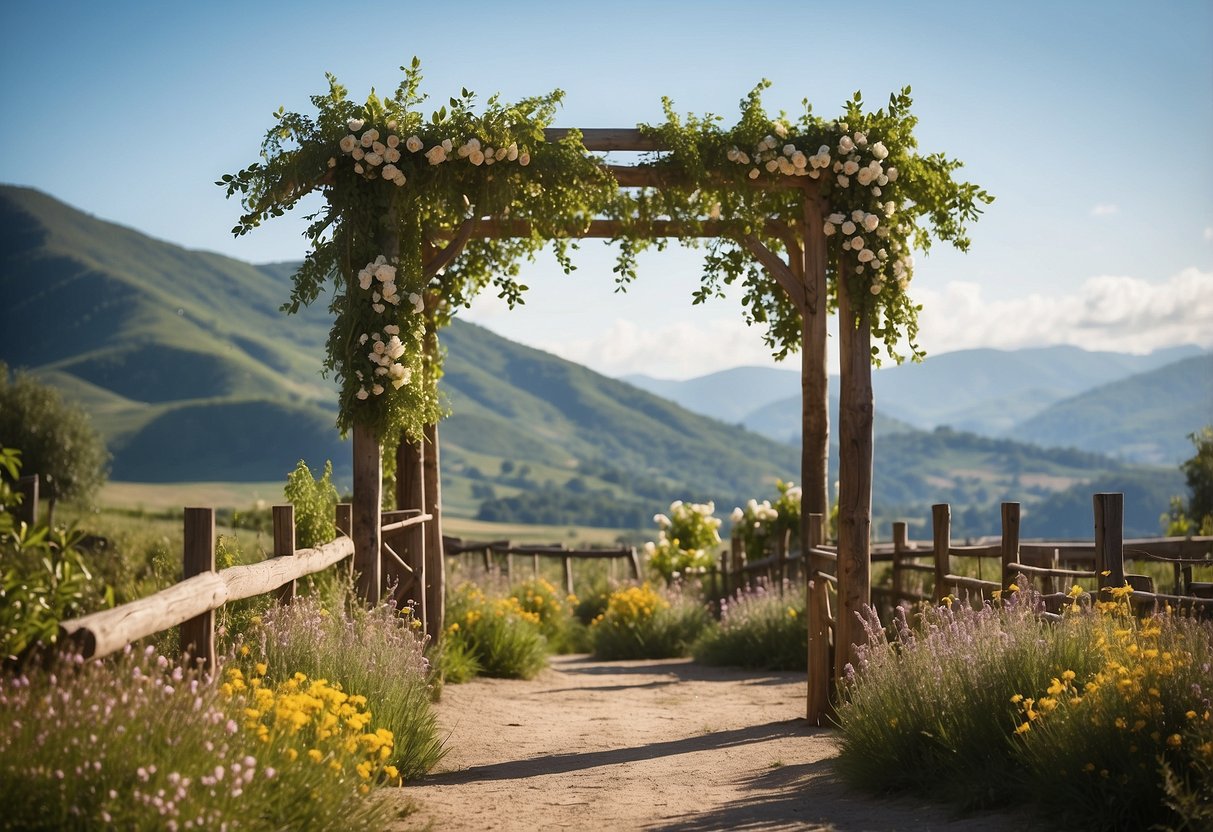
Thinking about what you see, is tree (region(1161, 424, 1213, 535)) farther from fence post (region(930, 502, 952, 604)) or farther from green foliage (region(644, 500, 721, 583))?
fence post (region(930, 502, 952, 604))

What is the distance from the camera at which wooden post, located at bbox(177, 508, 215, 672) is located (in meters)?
5.41

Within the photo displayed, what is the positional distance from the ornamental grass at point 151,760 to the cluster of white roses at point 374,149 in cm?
479

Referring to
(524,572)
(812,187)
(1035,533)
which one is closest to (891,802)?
(812,187)

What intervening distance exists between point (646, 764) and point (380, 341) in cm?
363

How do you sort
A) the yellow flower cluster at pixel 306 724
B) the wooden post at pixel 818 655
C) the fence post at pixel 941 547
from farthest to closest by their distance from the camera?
the fence post at pixel 941 547, the wooden post at pixel 818 655, the yellow flower cluster at pixel 306 724

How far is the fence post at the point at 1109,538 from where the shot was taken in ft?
22.2

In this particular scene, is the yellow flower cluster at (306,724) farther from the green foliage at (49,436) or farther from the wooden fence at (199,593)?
the green foliage at (49,436)

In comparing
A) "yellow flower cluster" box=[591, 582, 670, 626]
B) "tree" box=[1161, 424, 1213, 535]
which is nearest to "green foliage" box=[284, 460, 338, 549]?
"yellow flower cluster" box=[591, 582, 670, 626]

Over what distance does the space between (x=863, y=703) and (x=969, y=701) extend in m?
0.75

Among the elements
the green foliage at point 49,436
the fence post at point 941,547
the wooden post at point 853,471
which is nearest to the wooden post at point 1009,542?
the fence post at point 941,547

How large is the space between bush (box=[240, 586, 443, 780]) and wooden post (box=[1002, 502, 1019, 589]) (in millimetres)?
4216

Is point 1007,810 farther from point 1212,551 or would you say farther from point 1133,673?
point 1212,551

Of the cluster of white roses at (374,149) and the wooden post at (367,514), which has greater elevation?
the cluster of white roses at (374,149)

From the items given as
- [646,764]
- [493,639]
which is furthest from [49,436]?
[646,764]
